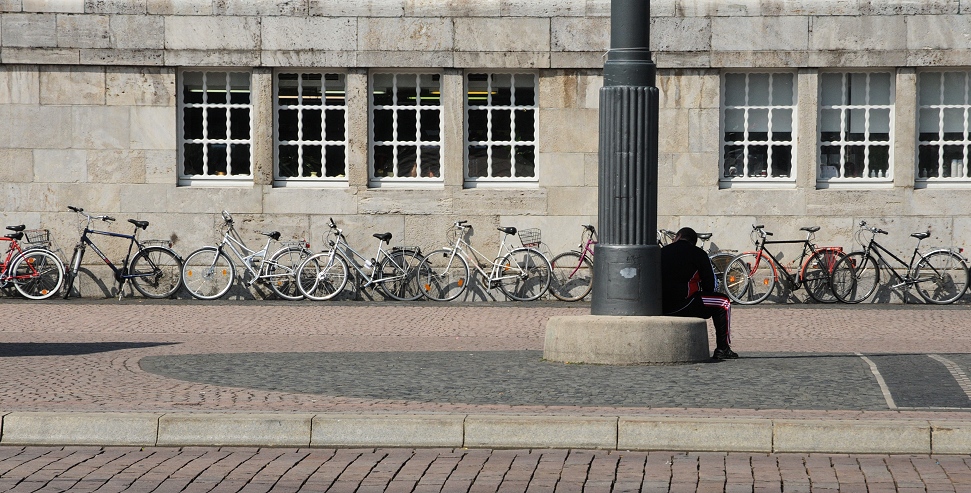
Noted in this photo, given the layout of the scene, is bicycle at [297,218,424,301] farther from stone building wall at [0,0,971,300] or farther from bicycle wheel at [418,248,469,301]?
stone building wall at [0,0,971,300]

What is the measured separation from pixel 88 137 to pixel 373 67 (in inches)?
144

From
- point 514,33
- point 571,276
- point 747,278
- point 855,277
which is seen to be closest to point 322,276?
point 571,276

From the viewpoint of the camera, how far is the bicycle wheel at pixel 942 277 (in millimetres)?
17109

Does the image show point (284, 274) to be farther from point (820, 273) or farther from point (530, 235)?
point (820, 273)

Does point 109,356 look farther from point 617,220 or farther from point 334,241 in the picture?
point 334,241

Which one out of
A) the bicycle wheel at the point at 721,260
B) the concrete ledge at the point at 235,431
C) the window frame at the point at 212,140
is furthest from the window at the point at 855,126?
the concrete ledge at the point at 235,431

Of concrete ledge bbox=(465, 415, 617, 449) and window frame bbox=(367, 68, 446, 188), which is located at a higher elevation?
window frame bbox=(367, 68, 446, 188)

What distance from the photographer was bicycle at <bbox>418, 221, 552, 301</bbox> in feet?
57.1

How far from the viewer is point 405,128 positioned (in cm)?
1797

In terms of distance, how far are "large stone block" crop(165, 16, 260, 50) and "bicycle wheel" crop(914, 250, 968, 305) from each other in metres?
8.66

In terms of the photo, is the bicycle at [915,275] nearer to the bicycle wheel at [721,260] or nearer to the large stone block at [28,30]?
the bicycle wheel at [721,260]

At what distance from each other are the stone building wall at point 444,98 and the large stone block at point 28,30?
0.02 m

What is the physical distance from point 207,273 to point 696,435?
1077 cm

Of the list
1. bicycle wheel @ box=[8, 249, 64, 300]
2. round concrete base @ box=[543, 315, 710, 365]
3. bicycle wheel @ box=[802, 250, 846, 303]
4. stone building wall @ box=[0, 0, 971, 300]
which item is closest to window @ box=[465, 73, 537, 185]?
stone building wall @ box=[0, 0, 971, 300]
